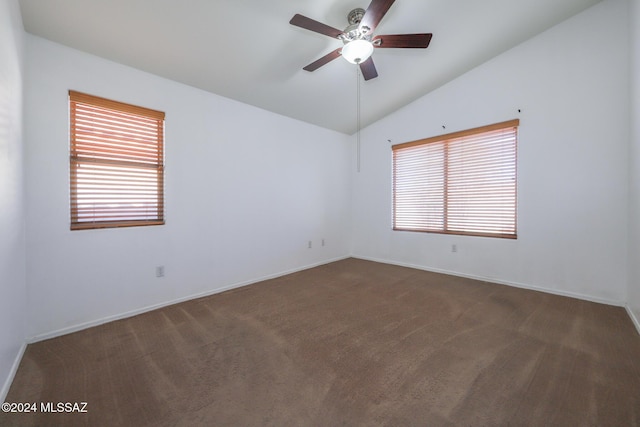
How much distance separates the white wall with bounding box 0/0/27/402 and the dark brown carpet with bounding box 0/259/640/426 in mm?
226

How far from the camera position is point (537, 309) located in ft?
8.63

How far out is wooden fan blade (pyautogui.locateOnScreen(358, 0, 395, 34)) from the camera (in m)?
1.77

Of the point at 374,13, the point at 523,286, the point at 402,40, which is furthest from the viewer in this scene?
the point at 523,286

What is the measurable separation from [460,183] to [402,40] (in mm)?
2452

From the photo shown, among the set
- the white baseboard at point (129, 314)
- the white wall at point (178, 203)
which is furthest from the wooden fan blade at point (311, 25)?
the white baseboard at point (129, 314)

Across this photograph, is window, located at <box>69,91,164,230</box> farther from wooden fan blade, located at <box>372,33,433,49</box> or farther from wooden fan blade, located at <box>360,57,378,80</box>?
wooden fan blade, located at <box>372,33,433,49</box>

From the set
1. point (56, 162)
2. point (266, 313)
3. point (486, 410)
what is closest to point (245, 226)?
point (266, 313)

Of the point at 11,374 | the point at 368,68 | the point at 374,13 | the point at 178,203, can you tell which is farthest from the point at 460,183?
the point at 11,374

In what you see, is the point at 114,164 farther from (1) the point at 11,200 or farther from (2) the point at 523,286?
(2) the point at 523,286

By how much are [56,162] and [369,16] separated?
2.91 m

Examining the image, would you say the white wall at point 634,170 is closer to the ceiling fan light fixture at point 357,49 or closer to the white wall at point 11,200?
the ceiling fan light fixture at point 357,49

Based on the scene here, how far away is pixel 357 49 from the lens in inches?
83.4

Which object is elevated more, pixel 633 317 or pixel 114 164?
pixel 114 164

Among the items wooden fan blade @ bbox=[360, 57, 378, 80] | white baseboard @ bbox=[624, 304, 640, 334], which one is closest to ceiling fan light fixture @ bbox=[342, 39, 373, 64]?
wooden fan blade @ bbox=[360, 57, 378, 80]
